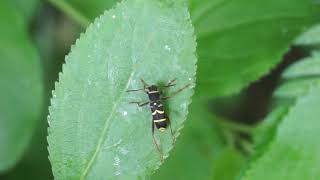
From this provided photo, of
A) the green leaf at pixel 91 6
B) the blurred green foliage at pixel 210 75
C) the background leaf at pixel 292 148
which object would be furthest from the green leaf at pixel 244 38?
the background leaf at pixel 292 148

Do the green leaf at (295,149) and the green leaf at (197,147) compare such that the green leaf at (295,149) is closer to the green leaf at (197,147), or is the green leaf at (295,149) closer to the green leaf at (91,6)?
the green leaf at (197,147)

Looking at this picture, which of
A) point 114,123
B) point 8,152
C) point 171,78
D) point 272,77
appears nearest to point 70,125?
point 114,123

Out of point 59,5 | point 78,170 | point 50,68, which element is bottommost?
point 78,170

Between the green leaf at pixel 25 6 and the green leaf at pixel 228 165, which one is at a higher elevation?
the green leaf at pixel 25 6

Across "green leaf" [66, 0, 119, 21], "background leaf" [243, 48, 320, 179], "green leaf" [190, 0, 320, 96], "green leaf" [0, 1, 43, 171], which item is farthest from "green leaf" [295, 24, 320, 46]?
"green leaf" [0, 1, 43, 171]

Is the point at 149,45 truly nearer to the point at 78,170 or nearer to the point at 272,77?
the point at 78,170

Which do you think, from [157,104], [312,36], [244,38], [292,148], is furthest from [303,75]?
[157,104]

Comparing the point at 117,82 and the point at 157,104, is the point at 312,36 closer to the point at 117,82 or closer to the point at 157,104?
the point at 157,104
